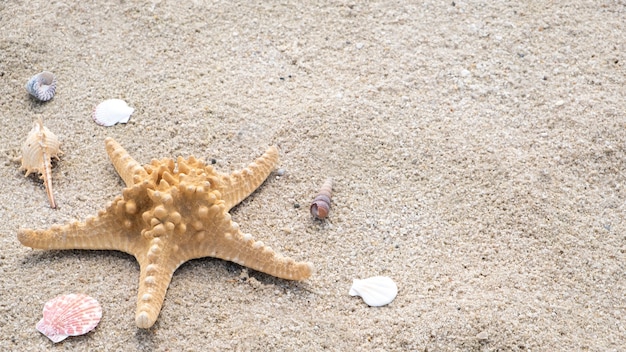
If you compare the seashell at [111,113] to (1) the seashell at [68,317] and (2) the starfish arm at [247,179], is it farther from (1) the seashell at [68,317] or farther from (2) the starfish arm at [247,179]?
(1) the seashell at [68,317]

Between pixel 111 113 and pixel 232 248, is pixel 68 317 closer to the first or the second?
pixel 232 248

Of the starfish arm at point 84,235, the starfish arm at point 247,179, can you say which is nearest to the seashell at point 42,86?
the starfish arm at point 84,235

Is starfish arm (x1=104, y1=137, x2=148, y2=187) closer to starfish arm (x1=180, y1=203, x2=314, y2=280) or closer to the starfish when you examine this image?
the starfish

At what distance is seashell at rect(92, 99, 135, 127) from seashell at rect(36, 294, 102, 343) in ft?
4.80

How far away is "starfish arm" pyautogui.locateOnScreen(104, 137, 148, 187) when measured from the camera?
367 centimetres

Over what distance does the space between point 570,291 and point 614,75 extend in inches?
78.7

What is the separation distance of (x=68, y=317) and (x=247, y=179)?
1.18m

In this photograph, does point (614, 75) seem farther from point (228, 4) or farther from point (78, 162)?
point (78, 162)

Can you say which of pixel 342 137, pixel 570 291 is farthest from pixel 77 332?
pixel 570 291

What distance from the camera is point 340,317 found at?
3.29 meters

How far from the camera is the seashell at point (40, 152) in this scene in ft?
12.8

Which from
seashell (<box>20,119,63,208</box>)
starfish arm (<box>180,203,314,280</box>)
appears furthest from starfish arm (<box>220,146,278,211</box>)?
seashell (<box>20,119,63,208</box>)

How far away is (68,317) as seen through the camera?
315 cm

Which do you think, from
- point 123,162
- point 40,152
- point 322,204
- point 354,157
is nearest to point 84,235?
point 123,162
